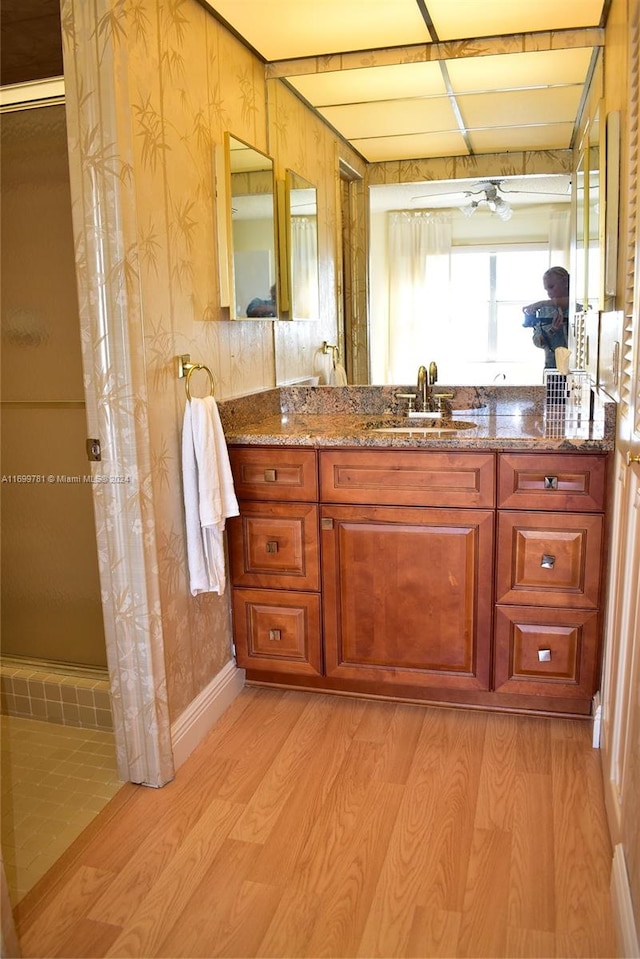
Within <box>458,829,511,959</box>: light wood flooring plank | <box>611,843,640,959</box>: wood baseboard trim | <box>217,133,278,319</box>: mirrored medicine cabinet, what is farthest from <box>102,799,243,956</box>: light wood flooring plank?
<box>217,133,278,319</box>: mirrored medicine cabinet

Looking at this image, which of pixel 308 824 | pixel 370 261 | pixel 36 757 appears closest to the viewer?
pixel 308 824

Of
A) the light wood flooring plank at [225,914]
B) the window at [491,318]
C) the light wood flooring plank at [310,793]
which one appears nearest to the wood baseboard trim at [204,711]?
the light wood flooring plank at [310,793]

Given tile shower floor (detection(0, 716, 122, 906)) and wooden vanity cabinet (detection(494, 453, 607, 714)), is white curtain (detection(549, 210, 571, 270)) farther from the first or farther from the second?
tile shower floor (detection(0, 716, 122, 906))

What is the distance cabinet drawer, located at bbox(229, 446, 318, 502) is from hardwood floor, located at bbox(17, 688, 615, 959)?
732 millimetres

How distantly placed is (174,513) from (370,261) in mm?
1307

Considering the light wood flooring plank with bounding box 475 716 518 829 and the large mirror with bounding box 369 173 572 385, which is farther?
the large mirror with bounding box 369 173 572 385

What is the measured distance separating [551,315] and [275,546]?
49.5 inches

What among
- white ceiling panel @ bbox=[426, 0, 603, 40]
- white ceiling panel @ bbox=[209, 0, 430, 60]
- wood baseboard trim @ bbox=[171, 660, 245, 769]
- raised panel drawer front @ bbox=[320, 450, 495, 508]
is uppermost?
white ceiling panel @ bbox=[209, 0, 430, 60]

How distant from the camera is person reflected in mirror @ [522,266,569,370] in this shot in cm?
266

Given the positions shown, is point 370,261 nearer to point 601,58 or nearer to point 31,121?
point 601,58

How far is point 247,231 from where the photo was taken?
2.52 metres

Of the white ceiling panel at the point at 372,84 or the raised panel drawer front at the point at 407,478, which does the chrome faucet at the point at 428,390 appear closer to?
the raised panel drawer front at the point at 407,478

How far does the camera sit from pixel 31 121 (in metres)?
2.41

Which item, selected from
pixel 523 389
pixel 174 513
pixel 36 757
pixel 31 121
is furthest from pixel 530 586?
pixel 31 121
